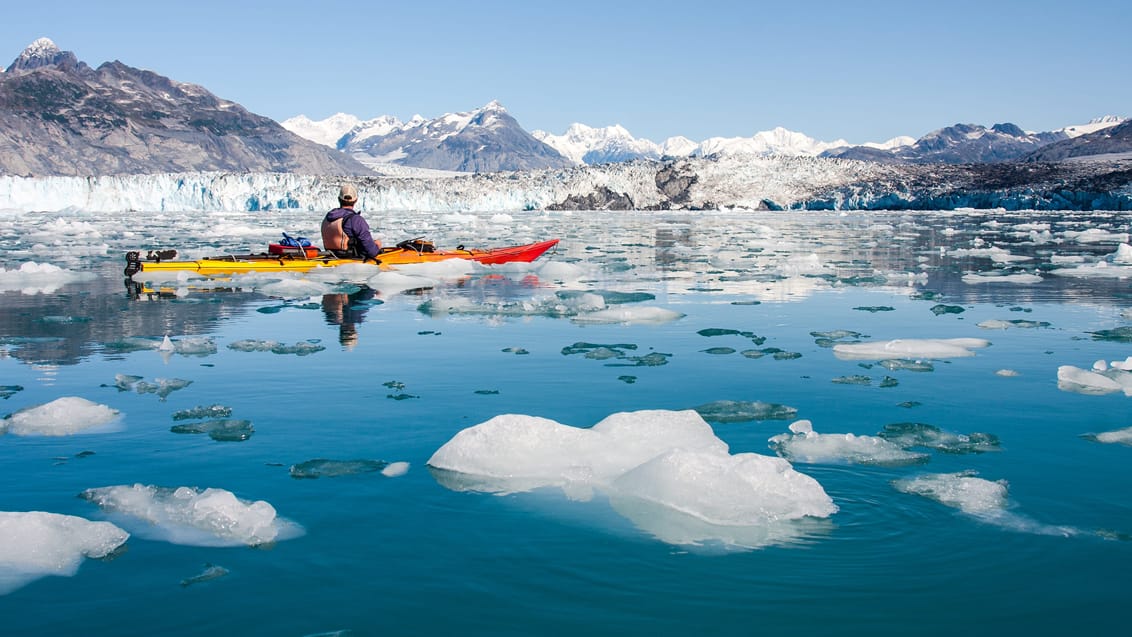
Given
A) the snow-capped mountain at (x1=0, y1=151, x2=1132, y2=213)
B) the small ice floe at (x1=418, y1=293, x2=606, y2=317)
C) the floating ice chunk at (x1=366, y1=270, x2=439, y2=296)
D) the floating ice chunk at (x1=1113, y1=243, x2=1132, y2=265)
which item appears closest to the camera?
the small ice floe at (x1=418, y1=293, x2=606, y2=317)

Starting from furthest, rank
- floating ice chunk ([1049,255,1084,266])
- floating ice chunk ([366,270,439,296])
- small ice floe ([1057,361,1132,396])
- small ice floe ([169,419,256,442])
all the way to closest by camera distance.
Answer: floating ice chunk ([1049,255,1084,266])
floating ice chunk ([366,270,439,296])
small ice floe ([1057,361,1132,396])
small ice floe ([169,419,256,442])

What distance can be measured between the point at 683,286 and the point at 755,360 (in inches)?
213

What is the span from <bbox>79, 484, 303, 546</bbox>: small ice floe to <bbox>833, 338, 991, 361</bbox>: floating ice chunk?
4501 mm

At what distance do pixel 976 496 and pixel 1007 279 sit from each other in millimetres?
9792

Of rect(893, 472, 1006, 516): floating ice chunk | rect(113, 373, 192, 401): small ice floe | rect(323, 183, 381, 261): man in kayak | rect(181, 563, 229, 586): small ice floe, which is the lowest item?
rect(181, 563, 229, 586): small ice floe

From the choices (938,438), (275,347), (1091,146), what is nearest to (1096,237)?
(938,438)

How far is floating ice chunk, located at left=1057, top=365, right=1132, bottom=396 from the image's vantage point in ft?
17.7

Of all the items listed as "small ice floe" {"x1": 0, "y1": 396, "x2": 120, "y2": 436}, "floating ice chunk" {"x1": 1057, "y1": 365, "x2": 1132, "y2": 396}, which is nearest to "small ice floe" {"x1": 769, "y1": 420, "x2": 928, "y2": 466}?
"floating ice chunk" {"x1": 1057, "y1": 365, "x2": 1132, "y2": 396}

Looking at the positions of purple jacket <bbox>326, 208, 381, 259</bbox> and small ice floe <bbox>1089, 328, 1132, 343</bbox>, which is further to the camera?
purple jacket <bbox>326, 208, 381, 259</bbox>

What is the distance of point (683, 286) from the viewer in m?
11.9

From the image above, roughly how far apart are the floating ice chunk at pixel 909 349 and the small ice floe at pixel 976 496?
288cm

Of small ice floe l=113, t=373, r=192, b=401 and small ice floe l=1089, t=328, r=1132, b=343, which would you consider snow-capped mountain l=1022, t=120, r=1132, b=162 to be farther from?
small ice floe l=113, t=373, r=192, b=401

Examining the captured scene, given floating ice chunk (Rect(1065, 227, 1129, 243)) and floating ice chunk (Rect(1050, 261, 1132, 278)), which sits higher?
floating ice chunk (Rect(1065, 227, 1129, 243))

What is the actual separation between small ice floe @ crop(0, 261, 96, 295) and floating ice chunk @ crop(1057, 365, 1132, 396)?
11.0 m
